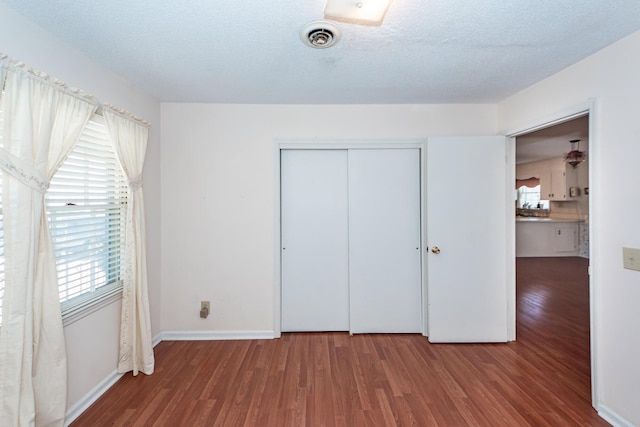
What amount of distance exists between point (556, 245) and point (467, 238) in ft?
19.2

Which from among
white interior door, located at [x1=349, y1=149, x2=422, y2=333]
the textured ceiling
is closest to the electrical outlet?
white interior door, located at [x1=349, y1=149, x2=422, y2=333]

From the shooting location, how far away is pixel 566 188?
6.61m

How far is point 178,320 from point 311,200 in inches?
72.8

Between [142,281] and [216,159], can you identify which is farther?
[216,159]

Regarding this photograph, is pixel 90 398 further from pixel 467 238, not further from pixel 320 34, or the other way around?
pixel 467 238

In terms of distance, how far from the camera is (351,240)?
2.90 metres

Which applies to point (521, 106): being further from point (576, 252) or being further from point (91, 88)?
point (576, 252)

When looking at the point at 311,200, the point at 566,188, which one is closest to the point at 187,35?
the point at 311,200

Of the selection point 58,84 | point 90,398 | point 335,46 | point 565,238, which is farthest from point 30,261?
point 565,238

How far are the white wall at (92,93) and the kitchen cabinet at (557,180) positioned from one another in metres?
8.50

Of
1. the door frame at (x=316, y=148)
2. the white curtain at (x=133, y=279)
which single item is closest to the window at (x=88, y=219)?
the white curtain at (x=133, y=279)

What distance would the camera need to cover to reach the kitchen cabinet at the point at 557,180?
21.7ft

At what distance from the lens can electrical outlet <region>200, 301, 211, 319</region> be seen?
9.17ft

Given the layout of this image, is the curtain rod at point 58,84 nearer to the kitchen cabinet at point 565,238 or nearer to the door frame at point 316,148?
the door frame at point 316,148
